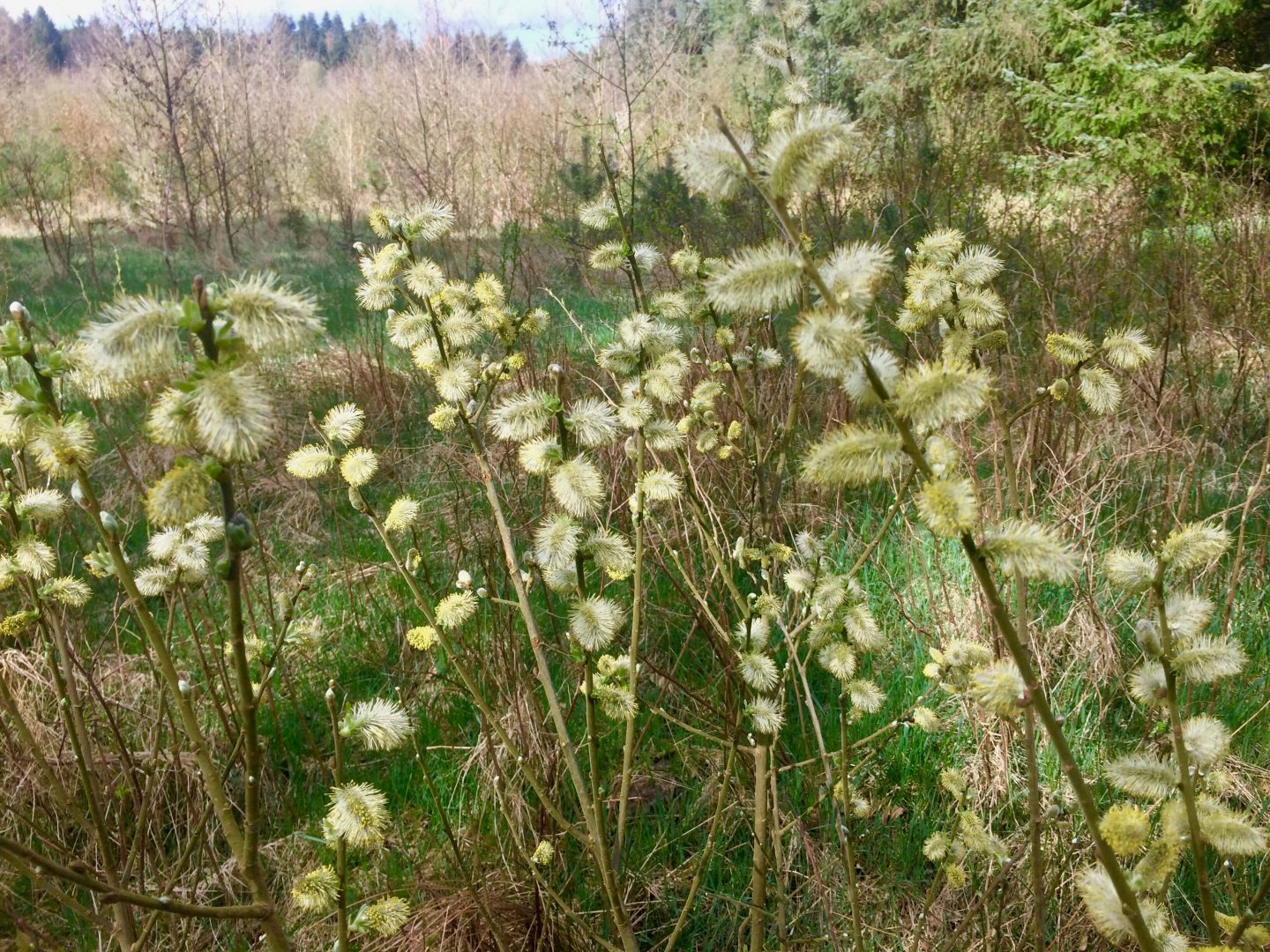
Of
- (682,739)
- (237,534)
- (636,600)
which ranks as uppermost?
(237,534)

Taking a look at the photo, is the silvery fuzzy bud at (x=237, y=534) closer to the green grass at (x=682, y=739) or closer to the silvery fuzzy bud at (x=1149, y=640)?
the green grass at (x=682, y=739)

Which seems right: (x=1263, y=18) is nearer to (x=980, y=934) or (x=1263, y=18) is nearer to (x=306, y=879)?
(x=980, y=934)

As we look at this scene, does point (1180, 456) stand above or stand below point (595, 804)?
below

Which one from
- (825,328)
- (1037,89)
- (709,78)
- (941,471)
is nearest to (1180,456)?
(941,471)

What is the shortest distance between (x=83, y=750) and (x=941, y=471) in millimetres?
1482

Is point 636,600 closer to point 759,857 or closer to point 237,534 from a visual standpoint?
point 759,857

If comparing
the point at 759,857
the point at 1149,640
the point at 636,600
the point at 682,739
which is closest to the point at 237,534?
the point at 636,600

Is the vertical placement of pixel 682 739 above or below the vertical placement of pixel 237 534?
below

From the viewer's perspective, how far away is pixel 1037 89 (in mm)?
9453

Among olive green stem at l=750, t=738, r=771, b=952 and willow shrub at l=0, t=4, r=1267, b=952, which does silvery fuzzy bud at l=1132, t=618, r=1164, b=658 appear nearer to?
willow shrub at l=0, t=4, r=1267, b=952

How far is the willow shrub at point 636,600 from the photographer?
2.79ft

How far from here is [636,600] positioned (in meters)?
1.51

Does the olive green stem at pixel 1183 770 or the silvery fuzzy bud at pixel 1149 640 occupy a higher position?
the silvery fuzzy bud at pixel 1149 640

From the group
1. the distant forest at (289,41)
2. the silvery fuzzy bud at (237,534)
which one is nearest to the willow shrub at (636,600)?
the silvery fuzzy bud at (237,534)
